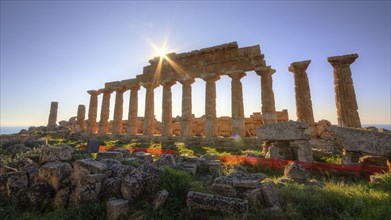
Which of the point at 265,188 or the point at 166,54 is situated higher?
the point at 166,54

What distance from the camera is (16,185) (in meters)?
5.11

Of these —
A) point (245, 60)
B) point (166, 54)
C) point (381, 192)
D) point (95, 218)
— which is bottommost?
point (95, 218)

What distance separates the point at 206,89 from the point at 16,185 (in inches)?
597

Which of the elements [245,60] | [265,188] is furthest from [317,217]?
[245,60]

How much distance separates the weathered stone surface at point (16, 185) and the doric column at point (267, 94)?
14.7 meters

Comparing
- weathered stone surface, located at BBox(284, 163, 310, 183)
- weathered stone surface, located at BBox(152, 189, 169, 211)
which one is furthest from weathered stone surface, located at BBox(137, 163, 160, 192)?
weathered stone surface, located at BBox(284, 163, 310, 183)

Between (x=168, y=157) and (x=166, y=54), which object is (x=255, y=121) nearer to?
(x=166, y=54)

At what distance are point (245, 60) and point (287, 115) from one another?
8.19m

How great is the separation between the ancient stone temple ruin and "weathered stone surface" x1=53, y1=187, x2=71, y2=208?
1361 cm

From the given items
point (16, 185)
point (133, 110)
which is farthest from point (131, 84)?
point (16, 185)

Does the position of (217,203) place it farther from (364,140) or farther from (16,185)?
(364,140)

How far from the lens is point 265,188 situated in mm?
3844

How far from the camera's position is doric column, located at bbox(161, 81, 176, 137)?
20.2 meters

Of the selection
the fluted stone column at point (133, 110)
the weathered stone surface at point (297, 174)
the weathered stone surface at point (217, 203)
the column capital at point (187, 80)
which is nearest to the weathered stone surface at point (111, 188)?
the weathered stone surface at point (217, 203)
